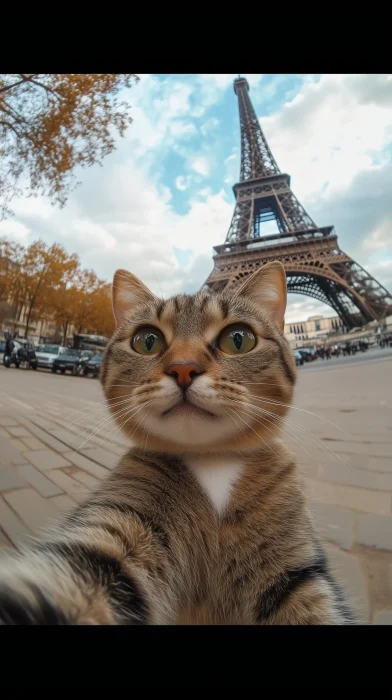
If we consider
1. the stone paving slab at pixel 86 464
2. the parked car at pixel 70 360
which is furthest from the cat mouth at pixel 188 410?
the parked car at pixel 70 360

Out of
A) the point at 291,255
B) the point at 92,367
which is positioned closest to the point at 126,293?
the point at 92,367

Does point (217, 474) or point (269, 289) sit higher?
point (269, 289)

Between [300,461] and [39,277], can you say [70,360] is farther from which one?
[300,461]

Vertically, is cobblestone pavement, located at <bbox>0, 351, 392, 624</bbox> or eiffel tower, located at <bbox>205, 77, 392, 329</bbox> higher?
eiffel tower, located at <bbox>205, 77, 392, 329</bbox>

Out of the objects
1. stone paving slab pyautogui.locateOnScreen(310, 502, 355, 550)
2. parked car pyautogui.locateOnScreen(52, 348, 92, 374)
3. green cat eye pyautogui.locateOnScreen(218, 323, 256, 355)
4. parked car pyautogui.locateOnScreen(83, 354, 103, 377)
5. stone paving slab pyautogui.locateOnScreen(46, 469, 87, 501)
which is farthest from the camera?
parked car pyautogui.locateOnScreen(52, 348, 92, 374)

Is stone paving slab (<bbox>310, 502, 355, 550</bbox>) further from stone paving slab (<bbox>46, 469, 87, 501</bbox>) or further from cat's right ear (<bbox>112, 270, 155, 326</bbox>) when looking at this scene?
cat's right ear (<bbox>112, 270, 155, 326</bbox>)

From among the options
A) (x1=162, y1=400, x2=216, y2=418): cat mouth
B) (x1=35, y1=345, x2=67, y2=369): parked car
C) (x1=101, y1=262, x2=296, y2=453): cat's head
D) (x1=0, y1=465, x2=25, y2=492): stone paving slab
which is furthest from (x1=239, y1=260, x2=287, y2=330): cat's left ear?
(x1=35, y1=345, x2=67, y2=369): parked car

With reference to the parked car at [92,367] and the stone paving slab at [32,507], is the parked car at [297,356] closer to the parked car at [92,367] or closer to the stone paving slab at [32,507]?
the parked car at [92,367]
